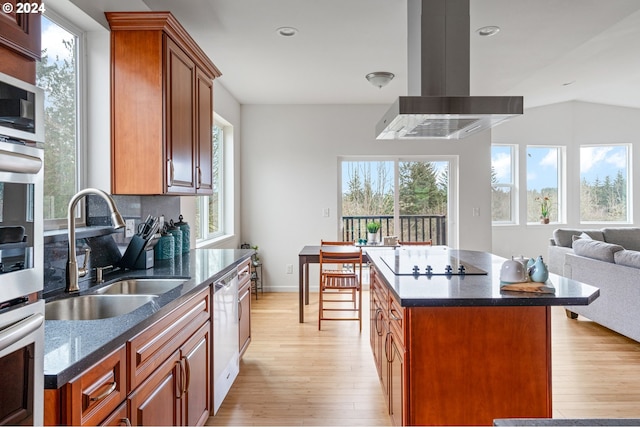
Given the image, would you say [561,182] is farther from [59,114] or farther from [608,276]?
[59,114]

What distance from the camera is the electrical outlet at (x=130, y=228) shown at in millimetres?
2537

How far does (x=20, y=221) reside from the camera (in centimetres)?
83

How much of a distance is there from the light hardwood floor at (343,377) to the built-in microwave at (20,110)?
2.05 metres

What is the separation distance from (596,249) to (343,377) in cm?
285

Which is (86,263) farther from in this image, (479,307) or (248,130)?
(248,130)

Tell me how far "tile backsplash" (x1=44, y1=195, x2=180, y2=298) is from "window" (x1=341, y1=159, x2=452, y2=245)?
320cm

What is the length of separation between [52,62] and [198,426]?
2036 millimetres

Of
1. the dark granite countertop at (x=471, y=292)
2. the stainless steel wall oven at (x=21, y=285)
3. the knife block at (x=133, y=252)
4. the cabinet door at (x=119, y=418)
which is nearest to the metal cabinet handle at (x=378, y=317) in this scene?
the dark granite countertop at (x=471, y=292)

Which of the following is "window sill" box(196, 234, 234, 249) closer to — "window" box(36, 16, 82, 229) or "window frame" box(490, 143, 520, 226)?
"window" box(36, 16, 82, 229)

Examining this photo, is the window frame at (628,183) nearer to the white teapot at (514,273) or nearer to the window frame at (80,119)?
the white teapot at (514,273)

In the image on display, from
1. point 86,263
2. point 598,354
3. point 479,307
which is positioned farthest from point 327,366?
point 598,354

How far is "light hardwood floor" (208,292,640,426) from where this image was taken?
2467mm

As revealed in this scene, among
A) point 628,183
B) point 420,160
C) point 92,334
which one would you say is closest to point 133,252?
point 92,334

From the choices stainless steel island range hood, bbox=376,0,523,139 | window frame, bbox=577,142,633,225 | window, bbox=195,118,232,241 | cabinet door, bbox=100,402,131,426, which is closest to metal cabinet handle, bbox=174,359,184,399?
cabinet door, bbox=100,402,131,426
